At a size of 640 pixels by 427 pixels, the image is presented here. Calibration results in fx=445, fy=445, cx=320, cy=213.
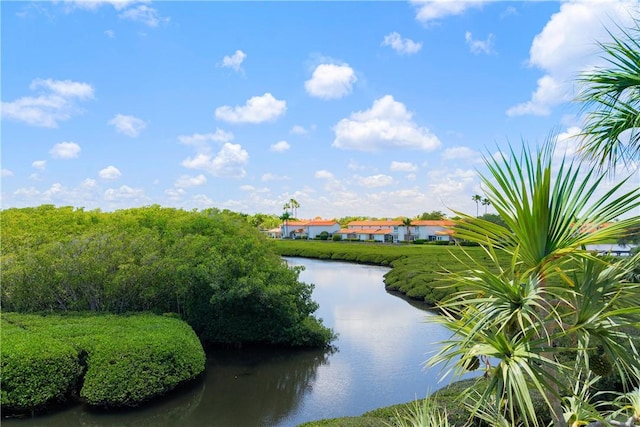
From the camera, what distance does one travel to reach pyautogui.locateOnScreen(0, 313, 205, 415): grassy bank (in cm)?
1066

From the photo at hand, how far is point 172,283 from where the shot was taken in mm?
17172

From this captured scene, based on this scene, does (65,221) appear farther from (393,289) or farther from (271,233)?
(271,233)

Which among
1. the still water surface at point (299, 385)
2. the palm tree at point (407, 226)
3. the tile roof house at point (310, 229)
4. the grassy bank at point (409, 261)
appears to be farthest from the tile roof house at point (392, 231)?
the still water surface at point (299, 385)

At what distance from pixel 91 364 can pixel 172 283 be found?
5956mm

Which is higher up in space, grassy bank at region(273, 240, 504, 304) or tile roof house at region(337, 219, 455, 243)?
tile roof house at region(337, 219, 455, 243)

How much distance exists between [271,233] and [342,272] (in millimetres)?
60574

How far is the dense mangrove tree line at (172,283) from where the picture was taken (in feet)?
52.0

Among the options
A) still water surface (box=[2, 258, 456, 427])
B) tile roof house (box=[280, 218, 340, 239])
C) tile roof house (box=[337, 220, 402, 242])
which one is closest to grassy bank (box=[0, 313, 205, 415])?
still water surface (box=[2, 258, 456, 427])

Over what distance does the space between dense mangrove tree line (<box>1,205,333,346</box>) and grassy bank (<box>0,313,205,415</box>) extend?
294 centimetres

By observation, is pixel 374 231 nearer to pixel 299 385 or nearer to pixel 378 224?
pixel 378 224

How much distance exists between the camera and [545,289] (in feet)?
11.8

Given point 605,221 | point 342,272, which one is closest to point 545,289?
point 605,221

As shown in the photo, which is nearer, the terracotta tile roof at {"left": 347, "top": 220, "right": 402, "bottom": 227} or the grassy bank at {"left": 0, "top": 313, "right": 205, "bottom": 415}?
the grassy bank at {"left": 0, "top": 313, "right": 205, "bottom": 415}

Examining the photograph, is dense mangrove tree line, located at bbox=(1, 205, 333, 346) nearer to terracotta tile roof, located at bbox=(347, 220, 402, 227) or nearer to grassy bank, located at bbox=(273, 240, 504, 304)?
grassy bank, located at bbox=(273, 240, 504, 304)
